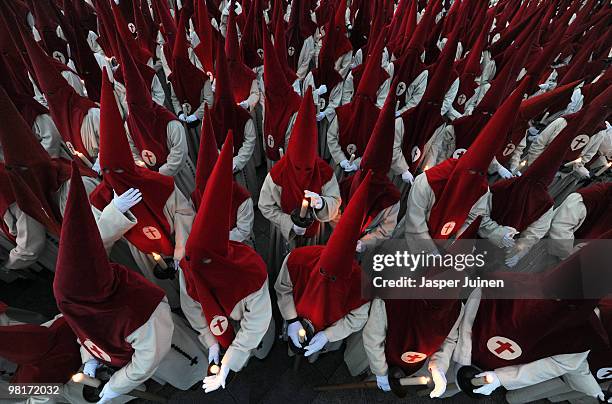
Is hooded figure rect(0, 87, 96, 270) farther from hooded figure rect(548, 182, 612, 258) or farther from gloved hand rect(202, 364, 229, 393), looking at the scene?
hooded figure rect(548, 182, 612, 258)

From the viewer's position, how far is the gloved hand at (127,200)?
2068mm

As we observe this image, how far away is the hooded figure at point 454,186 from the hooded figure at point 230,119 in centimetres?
169

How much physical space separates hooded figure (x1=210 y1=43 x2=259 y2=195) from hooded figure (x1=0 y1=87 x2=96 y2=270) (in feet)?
3.95

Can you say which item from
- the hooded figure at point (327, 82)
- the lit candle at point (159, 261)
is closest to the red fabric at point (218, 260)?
the lit candle at point (159, 261)

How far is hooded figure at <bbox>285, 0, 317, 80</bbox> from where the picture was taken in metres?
4.83

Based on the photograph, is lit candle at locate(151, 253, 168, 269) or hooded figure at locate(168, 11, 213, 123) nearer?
lit candle at locate(151, 253, 168, 269)

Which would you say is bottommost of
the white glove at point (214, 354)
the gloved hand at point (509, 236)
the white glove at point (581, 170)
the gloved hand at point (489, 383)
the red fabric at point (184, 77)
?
the white glove at point (214, 354)

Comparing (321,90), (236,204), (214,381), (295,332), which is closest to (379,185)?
(236,204)

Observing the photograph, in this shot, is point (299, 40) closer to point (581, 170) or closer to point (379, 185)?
point (379, 185)

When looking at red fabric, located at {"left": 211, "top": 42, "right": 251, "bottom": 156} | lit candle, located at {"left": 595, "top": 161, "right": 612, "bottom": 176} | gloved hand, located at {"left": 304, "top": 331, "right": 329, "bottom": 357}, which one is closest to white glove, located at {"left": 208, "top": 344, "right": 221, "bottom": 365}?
gloved hand, located at {"left": 304, "top": 331, "right": 329, "bottom": 357}

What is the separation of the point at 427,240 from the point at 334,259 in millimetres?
1268

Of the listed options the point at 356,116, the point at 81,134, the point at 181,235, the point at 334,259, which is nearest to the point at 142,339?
the point at 181,235

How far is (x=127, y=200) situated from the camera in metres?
2.08

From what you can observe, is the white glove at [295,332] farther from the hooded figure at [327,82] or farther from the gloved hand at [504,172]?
the gloved hand at [504,172]
